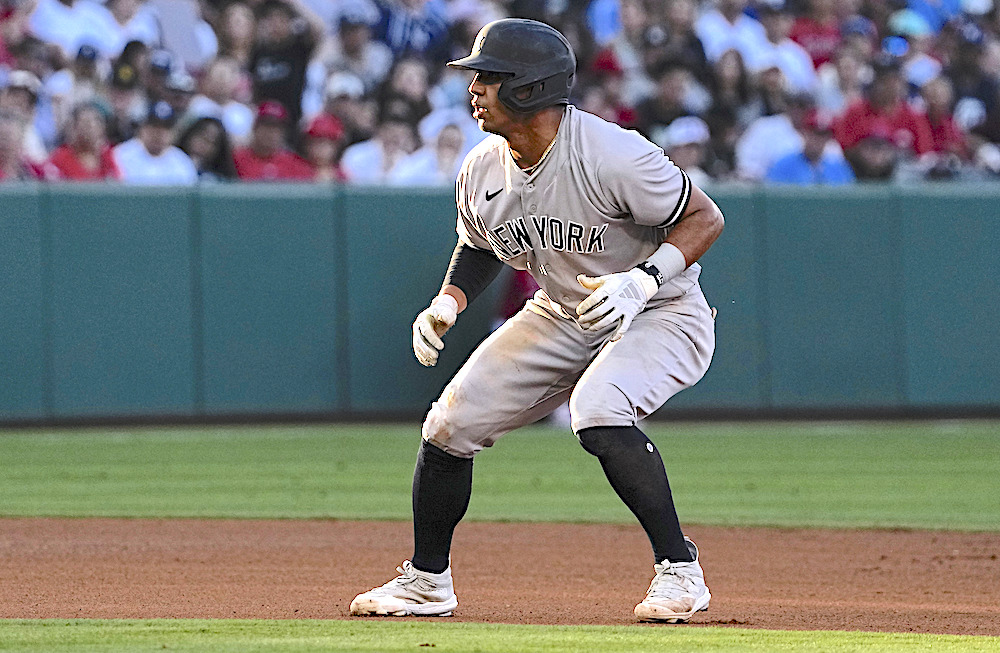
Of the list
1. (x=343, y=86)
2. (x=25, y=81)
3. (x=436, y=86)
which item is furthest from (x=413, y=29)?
(x=25, y=81)

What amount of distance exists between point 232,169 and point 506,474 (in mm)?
3947

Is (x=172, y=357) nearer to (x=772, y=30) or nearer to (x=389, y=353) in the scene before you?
(x=389, y=353)

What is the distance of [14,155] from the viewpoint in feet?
37.6

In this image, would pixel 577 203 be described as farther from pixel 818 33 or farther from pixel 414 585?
pixel 818 33

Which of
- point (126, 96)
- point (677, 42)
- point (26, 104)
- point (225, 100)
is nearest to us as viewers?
point (26, 104)

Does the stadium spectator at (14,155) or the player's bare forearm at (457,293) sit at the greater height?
the player's bare forearm at (457,293)

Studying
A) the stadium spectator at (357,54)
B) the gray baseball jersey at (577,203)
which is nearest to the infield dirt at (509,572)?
the gray baseball jersey at (577,203)

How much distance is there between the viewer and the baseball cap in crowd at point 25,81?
11.2m

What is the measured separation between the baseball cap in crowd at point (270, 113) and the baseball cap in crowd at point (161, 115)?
2.12 feet

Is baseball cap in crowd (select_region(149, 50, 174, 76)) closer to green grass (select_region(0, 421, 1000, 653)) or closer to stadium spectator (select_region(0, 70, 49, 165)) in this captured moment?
stadium spectator (select_region(0, 70, 49, 165))

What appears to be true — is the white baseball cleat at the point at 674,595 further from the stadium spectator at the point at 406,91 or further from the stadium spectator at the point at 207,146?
the stadium spectator at the point at 406,91

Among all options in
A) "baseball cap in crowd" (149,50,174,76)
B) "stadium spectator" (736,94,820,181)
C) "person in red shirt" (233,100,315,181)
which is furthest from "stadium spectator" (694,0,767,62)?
"baseball cap in crowd" (149,50,174,76)

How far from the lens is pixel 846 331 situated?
13.0 m

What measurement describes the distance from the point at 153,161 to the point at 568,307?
7.75m
